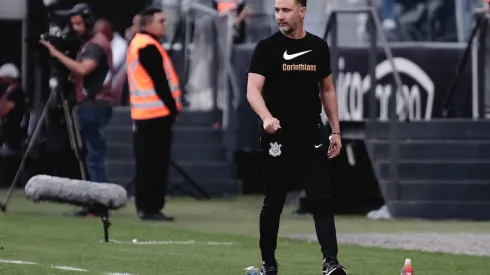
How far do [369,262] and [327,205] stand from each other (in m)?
1.93

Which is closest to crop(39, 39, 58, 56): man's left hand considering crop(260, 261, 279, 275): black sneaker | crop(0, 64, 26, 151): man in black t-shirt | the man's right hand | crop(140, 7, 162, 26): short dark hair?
crop(140, 7, 162, 26): short dark hair

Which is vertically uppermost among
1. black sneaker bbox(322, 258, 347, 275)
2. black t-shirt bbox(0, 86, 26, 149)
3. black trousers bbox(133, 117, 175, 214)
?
black sneaker bbox(322, 258, 347, 275)

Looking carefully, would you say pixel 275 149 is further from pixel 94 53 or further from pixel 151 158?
pixel 94 53

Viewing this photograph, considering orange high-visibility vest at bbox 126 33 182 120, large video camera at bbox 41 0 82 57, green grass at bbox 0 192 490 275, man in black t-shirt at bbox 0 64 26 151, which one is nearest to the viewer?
Result: green grass at bbox 0 192 490 275

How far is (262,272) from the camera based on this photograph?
1016 centimetres

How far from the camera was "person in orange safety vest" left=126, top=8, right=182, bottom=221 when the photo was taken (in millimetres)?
16359

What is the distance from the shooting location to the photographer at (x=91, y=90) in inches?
666

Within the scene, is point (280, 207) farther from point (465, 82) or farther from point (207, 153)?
point (207, 153)

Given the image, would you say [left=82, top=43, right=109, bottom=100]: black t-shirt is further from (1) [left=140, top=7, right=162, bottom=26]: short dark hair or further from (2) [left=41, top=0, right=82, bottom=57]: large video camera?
(1) [left=140, top=7, right=162, bottom=26]: short dark hair

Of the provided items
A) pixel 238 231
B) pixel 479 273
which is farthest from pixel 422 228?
pixel 479 273

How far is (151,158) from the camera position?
16.6m

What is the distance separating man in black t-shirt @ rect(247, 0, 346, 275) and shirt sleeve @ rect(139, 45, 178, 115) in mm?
6318

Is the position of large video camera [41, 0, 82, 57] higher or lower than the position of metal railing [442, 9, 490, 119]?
higher

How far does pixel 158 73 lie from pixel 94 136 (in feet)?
4.03
